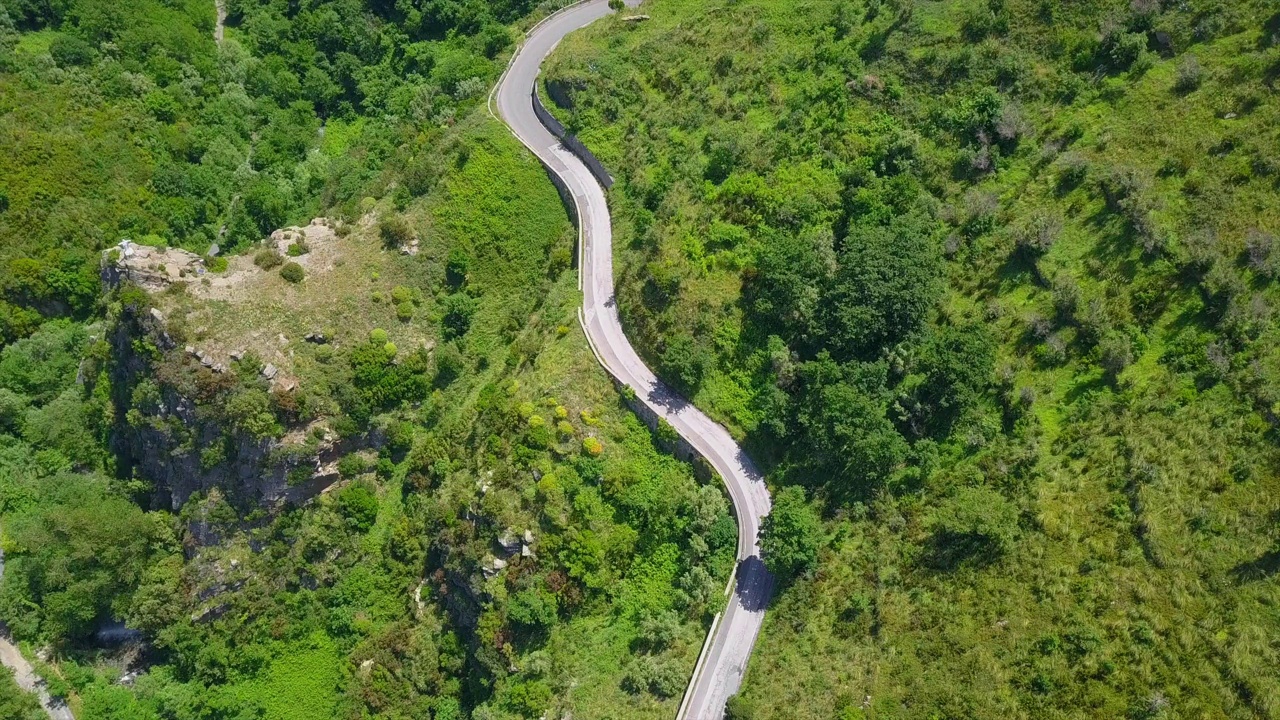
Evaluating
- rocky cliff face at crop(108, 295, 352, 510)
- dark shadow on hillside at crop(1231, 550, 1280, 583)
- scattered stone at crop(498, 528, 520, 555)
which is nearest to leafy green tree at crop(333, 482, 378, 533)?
rocky cliff face at crop(108, 295, 352, 510)

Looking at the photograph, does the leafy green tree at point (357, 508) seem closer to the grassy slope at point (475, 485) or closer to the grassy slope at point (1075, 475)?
the grassy slope at point (475, 485)

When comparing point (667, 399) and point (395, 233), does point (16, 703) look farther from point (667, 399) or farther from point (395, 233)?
point (667, 399)

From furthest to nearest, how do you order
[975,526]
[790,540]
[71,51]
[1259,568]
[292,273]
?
[71,51]
[292,273]
[790,540]
[975,526]
[1259,568]

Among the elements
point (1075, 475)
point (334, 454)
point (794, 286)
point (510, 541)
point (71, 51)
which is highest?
point (71, 51)

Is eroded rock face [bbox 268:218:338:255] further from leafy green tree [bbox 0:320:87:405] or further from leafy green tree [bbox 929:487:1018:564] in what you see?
leafy green tree [bbox 929:487:1018:564]

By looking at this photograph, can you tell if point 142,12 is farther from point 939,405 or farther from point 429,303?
point 939,405

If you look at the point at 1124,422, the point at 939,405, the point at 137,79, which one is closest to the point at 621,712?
the point at 939,405

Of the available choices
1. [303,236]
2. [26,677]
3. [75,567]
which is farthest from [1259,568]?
[26,677]
